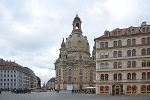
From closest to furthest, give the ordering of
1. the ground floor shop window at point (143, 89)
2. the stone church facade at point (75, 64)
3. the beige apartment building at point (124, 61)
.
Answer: the ground floor shop window at point (143, 89)
the beige apartment building at point (124, 61)
the stone church facade at point (75, 64)

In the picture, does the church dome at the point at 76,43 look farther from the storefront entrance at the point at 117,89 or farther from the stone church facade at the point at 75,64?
the storefront entrance at the point at 117,89

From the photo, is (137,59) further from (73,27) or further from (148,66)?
(73,27)

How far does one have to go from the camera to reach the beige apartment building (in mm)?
67125

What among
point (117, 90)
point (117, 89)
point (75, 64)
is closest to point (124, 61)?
point (117, 89)

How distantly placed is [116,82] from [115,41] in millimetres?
10858

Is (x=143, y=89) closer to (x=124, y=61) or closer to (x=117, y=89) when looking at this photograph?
(x=117, y=89)

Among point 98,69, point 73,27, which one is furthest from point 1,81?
point 98,69

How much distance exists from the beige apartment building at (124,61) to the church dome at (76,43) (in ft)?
317

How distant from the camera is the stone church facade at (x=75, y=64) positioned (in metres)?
162

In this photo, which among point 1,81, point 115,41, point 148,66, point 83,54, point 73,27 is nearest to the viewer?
point 148,66

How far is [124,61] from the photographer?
69250 millimetres

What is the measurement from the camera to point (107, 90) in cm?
7188

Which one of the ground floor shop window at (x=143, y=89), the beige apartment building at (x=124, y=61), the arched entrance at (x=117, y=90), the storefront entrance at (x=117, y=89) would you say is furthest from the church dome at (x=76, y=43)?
the ground floor shop window at (x=143, y=89)

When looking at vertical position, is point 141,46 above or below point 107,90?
above
